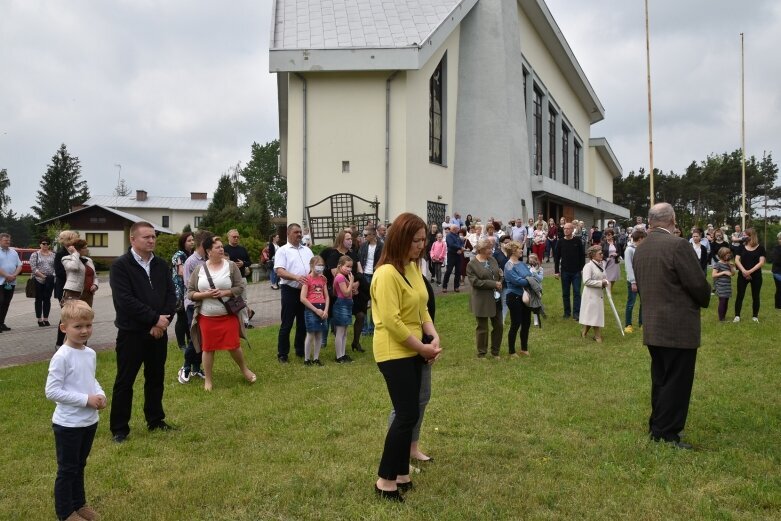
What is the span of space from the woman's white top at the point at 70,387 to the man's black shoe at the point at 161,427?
6.47 ft

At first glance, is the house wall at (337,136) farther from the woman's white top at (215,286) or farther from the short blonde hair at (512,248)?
the woman's white top at (215,286)

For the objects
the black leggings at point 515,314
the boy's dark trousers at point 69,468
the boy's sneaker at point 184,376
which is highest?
the black leggings at point 515,314

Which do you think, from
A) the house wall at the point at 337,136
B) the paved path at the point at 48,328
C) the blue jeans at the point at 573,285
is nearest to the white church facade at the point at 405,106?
the house wall at the point at 337,136

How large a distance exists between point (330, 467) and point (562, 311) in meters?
10.1

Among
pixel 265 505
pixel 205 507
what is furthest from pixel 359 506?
pixel 205 507

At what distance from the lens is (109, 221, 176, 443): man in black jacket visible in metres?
5.98

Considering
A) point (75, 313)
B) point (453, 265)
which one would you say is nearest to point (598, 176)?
point (453, 265)

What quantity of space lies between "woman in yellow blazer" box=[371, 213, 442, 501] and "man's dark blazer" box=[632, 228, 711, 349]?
240cm

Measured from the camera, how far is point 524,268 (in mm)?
9945

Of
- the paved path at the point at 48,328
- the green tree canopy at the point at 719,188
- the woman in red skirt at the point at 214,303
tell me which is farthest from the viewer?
the green tree canopy at the point at 719,188

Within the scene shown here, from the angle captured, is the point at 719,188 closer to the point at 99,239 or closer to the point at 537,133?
the point at 537,133

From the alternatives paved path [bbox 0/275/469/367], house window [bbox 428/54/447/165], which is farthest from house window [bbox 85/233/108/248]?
house window [bbox 428/54/447/165]

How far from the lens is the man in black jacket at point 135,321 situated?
5.98m

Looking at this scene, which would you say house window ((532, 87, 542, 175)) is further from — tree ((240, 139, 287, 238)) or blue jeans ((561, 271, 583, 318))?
tree ((240, 139, 287, 238))
